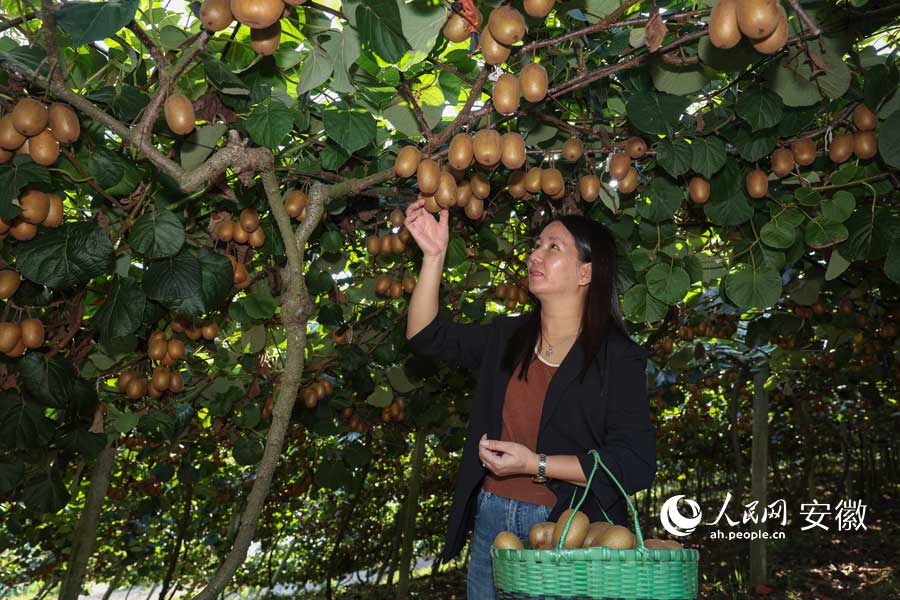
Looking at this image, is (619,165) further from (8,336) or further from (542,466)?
(8,336)

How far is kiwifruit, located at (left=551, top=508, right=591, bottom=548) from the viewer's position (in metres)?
1.43

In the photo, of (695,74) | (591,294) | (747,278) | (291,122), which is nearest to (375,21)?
(291,122)

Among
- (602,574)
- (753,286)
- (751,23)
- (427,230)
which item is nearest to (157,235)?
(427,230)

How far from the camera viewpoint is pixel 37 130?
5.32ft

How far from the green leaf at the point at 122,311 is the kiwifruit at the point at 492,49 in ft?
4.26

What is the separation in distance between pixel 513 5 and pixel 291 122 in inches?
25.8

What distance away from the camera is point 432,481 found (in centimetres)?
947

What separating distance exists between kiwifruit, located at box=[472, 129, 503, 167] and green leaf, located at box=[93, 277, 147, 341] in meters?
1.09

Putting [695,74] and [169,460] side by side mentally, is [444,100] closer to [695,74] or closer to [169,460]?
[695,74]

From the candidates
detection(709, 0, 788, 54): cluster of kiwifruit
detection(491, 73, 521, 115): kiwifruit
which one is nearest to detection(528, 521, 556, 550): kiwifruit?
detection(491, 73, 521, 115): kiwifruit

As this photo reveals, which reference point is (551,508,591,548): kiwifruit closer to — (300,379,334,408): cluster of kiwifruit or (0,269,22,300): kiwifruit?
(0,269,22,300): kiwifruit

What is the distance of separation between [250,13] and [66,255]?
1038 mm

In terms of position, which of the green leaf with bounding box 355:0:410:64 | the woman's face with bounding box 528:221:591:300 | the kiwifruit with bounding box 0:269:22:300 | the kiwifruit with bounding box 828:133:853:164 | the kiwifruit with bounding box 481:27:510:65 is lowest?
the kiwifruit with bounding box 0:269:22:300

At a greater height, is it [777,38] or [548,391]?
[777,38]
